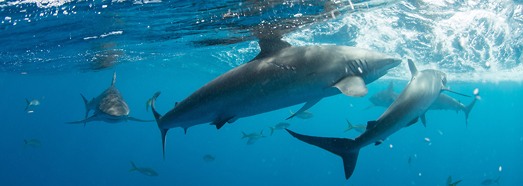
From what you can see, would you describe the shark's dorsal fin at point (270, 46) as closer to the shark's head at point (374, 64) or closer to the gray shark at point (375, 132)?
the shark's head at point (374, 64)

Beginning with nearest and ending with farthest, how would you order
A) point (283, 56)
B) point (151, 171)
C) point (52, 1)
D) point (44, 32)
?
point (283, 56)
point (52, 1)
point (44, 32)
point (151, 171)

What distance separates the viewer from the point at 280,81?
5059 mm

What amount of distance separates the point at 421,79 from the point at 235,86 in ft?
11.1

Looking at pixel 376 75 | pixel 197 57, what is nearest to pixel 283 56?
pixel 376 75

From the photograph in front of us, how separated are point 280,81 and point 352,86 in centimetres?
105

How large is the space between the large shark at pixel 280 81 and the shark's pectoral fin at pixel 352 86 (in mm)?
19

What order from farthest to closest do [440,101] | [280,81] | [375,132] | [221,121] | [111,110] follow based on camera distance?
[440,101] → [111,110] → [221,121] → [280,81] → [375,132]

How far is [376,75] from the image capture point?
5.49 m

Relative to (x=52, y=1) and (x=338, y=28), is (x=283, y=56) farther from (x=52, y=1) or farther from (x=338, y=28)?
(x=338, y=28)

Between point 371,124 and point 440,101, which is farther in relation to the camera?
point 440,101

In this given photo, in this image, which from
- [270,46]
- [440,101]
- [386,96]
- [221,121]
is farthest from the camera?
[386,96]

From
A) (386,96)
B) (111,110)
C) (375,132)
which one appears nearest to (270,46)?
(375,132)

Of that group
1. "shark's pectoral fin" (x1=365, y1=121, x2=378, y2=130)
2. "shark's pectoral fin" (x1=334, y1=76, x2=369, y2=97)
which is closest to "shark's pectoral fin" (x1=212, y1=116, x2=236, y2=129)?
"shark's pectoral fin" (x1=334, y1=76, x2=369, y2=97)

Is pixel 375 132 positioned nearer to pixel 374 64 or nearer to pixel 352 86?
pixel 352 86
